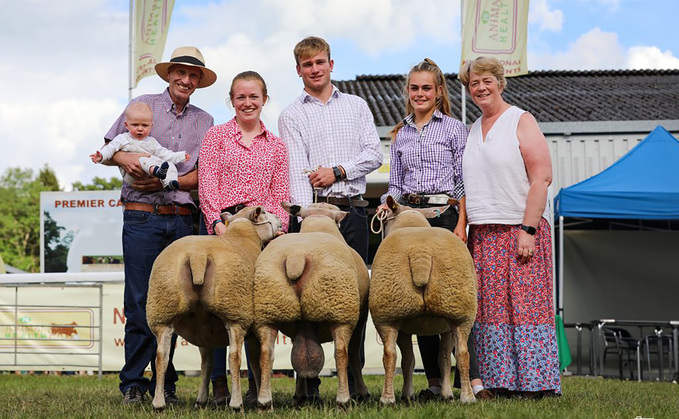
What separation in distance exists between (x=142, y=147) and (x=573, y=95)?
57.5ft

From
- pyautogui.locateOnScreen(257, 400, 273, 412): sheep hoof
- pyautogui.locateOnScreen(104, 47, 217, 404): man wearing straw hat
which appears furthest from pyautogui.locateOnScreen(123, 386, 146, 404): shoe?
pyautogui.locateOnScreen(257, 400, 273, 412): sheep hoof

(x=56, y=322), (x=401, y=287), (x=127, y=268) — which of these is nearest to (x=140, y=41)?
(x=56, y=322)

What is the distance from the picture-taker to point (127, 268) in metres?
5.58

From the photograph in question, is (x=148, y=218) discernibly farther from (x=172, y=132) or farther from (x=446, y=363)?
(x=446, y=363)

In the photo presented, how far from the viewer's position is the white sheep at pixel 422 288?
4.44 metres

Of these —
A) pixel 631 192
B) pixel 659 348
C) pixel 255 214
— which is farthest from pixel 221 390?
pixel 659 348

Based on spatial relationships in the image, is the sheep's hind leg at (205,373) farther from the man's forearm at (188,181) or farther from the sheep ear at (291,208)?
the man's forearm at (188,181)

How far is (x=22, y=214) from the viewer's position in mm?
70250

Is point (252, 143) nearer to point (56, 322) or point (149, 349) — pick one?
point (149, 349)

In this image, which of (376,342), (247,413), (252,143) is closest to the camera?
(247,413)

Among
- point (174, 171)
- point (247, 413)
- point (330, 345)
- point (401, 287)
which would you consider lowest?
point (330, 345)

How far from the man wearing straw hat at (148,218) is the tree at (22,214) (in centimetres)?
5182

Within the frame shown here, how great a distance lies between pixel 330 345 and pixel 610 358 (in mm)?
8187

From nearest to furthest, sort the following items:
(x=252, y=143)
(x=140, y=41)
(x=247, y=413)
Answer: (x=247, y=413), (x=252, y=143), (x=140, y=41)
